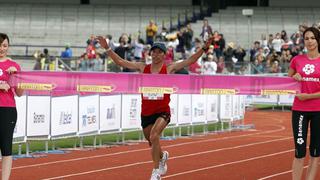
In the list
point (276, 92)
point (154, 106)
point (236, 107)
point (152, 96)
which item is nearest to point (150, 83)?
point (152, 96)

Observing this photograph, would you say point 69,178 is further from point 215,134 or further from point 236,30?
point 236,30

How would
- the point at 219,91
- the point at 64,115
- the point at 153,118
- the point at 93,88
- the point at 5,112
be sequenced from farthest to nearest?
the point at 64,115, the point at 93,88, the point at 219,91, the point at 153,118, the point at 5,112

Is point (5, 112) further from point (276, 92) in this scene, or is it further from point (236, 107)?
point (236, 107)

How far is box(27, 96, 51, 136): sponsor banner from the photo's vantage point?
54.4 ft

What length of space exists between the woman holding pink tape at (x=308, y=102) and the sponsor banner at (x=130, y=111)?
944cm

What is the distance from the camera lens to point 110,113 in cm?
1920

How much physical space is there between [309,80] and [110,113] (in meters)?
9.36

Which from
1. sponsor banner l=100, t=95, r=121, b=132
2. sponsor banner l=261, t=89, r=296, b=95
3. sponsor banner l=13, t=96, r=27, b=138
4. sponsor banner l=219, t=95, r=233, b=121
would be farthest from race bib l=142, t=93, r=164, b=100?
sponsor banner l=219, t=95, r=233, b=121

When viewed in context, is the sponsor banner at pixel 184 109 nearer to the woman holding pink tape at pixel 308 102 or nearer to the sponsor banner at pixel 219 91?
the sponsor banner at pixel 219 91

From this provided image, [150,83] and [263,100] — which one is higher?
[150,83]

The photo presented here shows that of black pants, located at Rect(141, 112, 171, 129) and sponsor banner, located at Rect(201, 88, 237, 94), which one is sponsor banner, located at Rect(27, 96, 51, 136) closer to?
black pants, located at Rect(141, 112, 171, 129)

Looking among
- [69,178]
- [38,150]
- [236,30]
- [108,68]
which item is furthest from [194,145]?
[236,30]

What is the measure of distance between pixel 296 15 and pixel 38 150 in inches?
1356

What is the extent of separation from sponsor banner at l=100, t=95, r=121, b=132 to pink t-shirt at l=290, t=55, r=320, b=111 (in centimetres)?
884
